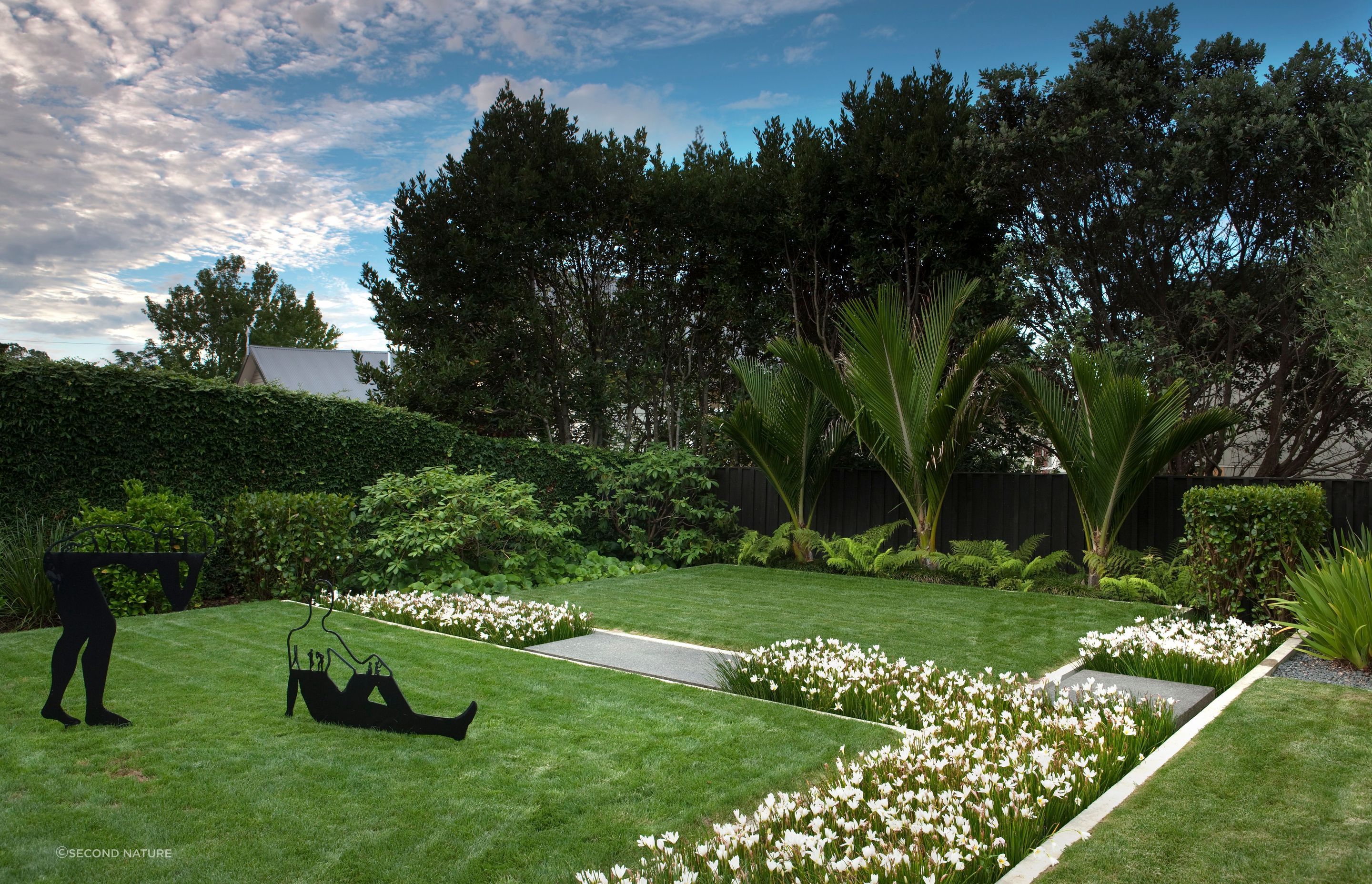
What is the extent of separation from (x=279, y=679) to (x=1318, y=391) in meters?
10.6

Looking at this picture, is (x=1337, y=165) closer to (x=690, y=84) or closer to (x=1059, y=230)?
(x=1059, y=230)

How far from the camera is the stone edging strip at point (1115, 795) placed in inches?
84.4

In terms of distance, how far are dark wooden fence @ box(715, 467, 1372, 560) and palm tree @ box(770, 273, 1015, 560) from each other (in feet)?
2.85

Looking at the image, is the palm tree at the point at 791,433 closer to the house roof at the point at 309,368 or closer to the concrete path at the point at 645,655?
the concrete path at the point at 645,655

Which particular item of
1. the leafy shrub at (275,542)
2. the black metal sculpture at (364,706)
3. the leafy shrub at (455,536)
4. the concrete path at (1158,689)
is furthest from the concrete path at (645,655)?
the leafy shrub at (275,542)

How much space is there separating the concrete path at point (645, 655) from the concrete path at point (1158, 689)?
1980 millimetres

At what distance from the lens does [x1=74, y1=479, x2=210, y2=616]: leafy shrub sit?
19.7 ft

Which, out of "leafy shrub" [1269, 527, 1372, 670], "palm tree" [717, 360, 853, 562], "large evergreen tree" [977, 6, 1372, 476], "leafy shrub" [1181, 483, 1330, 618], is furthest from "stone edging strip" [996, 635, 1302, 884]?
"palm tree" [717, 360, 853, 562]

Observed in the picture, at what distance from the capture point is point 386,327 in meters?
12.0

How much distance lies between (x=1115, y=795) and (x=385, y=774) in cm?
→ 267

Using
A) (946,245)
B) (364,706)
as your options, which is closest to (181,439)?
(364,706)

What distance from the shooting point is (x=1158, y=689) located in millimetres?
4043

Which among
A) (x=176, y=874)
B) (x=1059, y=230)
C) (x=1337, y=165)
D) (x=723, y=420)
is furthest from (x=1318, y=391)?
(x=176, y=874)

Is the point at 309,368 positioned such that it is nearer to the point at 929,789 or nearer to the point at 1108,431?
the point at 1108,431
